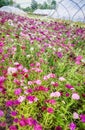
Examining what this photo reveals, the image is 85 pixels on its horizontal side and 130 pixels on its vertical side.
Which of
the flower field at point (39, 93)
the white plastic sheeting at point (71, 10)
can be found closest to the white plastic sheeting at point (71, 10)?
the white plastic sheeting at point (71, 10)

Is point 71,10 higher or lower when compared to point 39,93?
higher

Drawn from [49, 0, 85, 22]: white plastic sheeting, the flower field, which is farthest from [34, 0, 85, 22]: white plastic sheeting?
the flower field

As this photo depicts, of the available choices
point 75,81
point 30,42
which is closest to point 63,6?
point 30,42

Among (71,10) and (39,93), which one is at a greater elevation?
(71,10)

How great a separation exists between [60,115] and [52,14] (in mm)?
23902

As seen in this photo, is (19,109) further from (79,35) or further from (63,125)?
(79,35)

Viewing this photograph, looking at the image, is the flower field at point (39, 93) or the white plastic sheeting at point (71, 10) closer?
the flower field at point (39, 93)

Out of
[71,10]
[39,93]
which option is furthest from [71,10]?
[39,93]

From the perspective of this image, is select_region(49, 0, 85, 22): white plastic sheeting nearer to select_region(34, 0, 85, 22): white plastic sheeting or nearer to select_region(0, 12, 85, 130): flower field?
select_region(34, 0, 85, 22): white plastic sheeting

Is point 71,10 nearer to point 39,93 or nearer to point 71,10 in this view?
point 71,10

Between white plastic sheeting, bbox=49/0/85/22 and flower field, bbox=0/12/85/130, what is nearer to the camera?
flower field, bbox=0/12/85/130

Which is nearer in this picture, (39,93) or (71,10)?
(39,93)

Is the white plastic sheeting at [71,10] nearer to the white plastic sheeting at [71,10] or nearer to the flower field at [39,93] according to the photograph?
the white plastic sheeting at [71,10]

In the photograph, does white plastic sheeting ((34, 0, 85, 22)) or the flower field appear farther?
white plastic sheeting ((34, 0, 85, 22))
